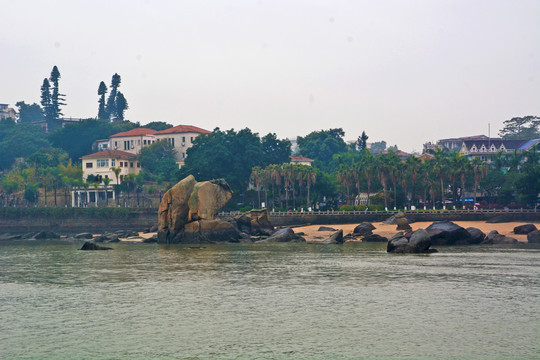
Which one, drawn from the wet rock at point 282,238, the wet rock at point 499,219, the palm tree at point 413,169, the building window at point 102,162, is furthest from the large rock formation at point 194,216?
the building window at point 102,162

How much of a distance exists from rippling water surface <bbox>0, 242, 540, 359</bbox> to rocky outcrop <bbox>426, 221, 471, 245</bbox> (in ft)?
40.9

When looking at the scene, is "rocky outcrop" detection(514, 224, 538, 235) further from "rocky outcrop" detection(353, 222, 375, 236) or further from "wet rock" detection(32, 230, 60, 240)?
"wet rock" detection(32, 230, 60, 240)

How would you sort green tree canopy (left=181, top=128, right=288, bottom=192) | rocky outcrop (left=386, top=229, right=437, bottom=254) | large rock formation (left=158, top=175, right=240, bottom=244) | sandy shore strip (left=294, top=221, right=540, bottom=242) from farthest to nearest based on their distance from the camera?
green tree canopy (left=181, top=128, right=288, bottom=192), sandy shore strip (left=294, top=221, right=540, bottom=242), large rock formation (left=158, top=175, right=240, bottom=244), rocky outcrop (left=386, top=229, right=437, bottom=254)

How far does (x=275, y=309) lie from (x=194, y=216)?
46833 millimetres

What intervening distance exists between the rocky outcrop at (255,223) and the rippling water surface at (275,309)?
108 ft

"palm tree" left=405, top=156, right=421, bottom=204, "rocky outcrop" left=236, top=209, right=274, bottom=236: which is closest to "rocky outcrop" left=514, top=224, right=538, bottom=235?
"palm tree" left=405, top=156, right=421, bottom=204

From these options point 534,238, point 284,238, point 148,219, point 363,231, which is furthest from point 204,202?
point 148,219

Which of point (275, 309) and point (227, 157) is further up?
point (227, 157)

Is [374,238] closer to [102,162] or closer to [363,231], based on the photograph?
[363,231]

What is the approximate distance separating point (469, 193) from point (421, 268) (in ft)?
292

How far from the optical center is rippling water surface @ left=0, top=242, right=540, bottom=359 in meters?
21.9

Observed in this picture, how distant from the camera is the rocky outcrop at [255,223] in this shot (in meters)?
84.2

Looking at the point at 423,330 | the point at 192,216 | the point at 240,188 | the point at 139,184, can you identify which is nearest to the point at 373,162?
the point at 240,188

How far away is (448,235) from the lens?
63781mm
